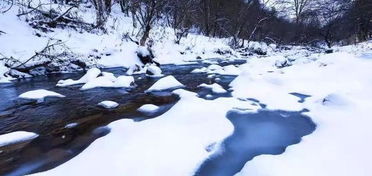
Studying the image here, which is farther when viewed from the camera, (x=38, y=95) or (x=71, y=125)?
(x=38, y=95)

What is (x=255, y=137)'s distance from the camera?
13.1ft

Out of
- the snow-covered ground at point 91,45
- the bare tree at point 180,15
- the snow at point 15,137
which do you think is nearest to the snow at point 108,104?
the snow at point 15,137

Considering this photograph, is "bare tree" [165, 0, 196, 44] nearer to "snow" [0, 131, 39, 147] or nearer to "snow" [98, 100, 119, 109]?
"snow" [98, 100, 119, 109]

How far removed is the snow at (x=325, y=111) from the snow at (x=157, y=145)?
0.65 metres

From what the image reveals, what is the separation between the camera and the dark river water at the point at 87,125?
129 inches

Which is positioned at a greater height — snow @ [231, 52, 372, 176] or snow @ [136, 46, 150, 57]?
snow @ [136, 46, 150, 57]

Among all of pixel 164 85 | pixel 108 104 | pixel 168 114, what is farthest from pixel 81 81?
pixel 168 114

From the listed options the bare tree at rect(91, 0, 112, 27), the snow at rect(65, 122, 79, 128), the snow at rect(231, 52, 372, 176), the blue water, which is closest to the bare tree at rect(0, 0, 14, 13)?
the bare tree at rect(91, 0, 112, 27)

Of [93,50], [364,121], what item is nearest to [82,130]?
[364,121]

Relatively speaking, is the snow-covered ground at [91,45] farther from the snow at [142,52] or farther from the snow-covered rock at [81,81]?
the snow-covered rock at [81,81]

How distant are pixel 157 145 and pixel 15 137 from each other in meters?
1.86

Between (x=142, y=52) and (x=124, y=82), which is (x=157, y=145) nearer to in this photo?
(x=124, y=82)

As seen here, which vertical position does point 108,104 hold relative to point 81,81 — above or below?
below

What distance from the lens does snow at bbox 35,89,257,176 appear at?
117 inches
